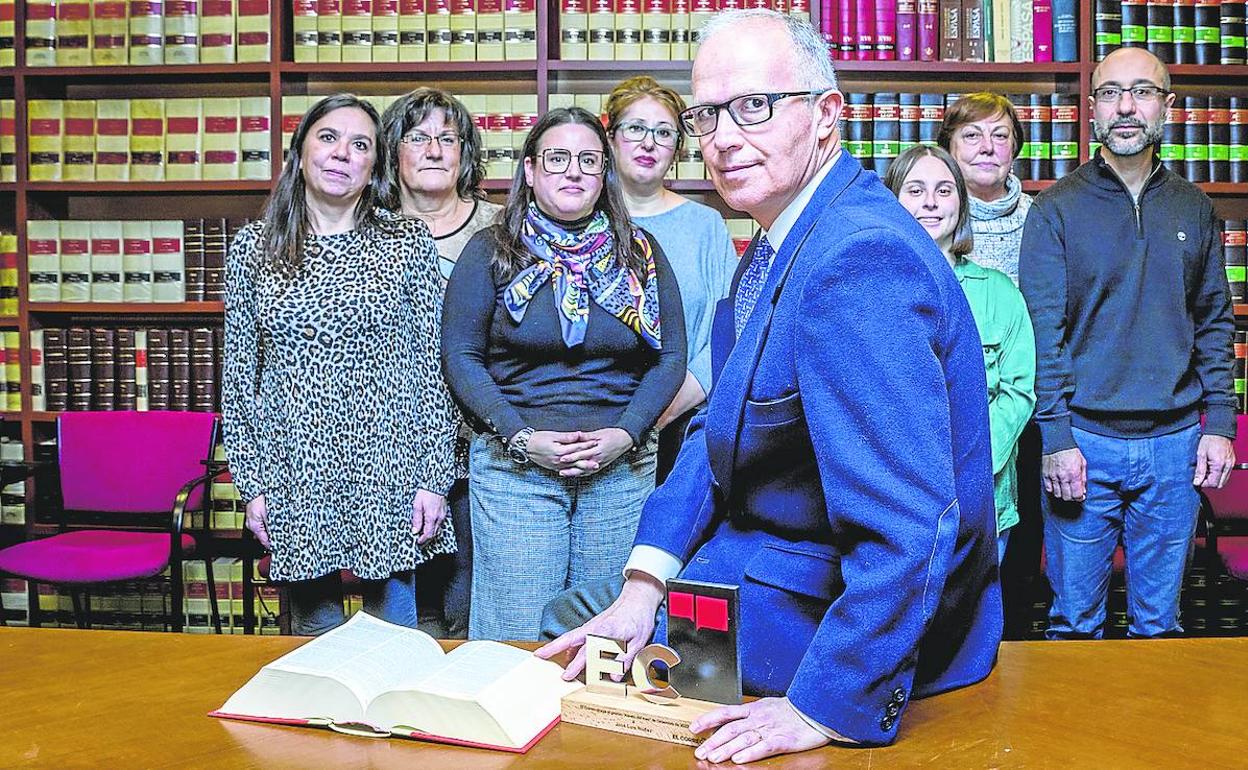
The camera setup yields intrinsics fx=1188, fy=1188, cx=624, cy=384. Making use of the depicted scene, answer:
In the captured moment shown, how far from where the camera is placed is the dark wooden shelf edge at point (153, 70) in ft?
13.5

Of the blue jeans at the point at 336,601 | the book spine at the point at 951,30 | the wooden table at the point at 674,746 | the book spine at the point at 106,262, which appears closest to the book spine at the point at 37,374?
the book spine at the point at 106,262

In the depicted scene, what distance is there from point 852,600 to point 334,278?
1775 mm

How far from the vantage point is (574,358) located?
2.69 metres

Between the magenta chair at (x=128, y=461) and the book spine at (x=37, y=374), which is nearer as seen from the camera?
the magenta chair at (x=128, y=461)

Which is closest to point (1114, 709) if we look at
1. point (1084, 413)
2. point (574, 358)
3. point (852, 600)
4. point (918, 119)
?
point (852, 600)

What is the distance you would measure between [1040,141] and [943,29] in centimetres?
51

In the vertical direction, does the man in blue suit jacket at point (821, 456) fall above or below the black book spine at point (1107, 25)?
below

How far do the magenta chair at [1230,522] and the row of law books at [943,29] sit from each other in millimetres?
1432

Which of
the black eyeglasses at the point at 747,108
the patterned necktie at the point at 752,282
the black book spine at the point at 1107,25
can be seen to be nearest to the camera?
the black eyeglasses at the point at 747,108

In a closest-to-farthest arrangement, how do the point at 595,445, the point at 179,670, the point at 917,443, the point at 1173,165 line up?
the point at 917,443, the point at 179,670, the point at 595,445, the point at 1173,165

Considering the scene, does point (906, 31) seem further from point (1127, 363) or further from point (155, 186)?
point (155, 186)

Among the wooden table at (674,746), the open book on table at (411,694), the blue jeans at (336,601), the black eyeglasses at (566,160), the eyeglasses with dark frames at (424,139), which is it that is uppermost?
the eyeglasses with dark frames at (424,139)

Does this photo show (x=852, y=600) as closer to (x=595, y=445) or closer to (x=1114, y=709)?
(x=1114, y=709)

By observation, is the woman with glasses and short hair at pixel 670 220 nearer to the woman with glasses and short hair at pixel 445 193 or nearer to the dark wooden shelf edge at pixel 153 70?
the woman with glasses and short hair at pixel 445 193
